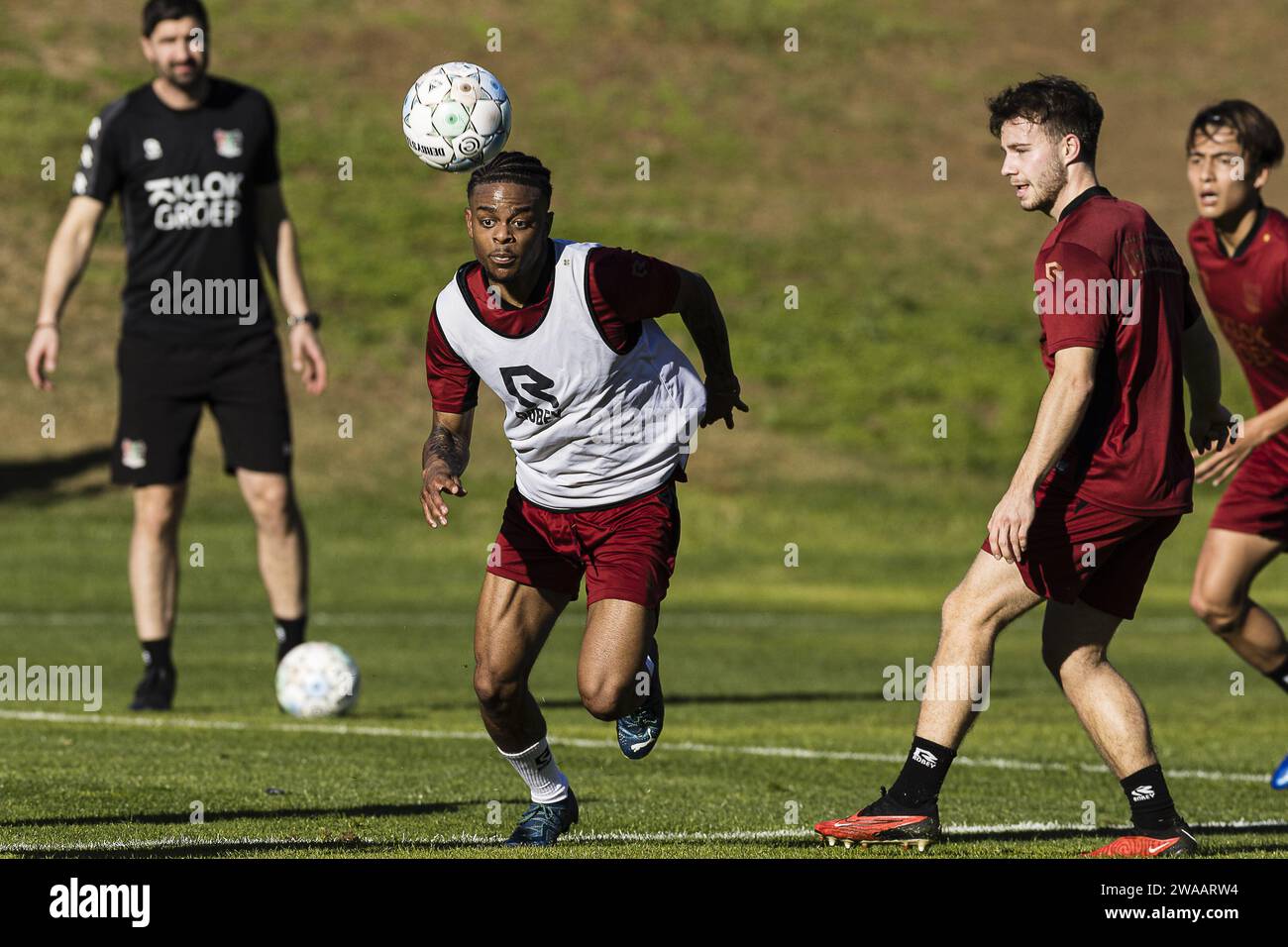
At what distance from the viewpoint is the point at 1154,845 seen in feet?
23.1

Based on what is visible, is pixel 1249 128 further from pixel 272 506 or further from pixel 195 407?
pixel 195 407

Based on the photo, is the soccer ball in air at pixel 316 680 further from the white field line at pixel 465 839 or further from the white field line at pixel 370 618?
the white field line at pixel 370 618

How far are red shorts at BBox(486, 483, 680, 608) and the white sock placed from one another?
57 cm

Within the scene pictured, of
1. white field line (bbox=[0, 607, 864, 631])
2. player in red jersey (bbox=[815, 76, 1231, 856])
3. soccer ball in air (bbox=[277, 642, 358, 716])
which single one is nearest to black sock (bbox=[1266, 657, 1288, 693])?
player in red jersey (bbox=[815, 76, 1231, 856])

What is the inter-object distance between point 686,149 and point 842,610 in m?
28.8

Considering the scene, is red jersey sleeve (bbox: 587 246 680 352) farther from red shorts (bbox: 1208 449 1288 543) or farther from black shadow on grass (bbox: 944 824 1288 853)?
red shorts (bbox: 1208 449 1288 543)

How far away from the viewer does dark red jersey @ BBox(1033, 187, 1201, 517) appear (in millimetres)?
6867

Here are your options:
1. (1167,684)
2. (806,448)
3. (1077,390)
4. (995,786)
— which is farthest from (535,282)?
(806,448)

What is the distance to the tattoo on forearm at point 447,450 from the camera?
7.20m

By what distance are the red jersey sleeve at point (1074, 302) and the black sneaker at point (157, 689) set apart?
6410mm

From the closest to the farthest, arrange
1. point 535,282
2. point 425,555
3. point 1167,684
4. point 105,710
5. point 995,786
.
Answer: point 535,282
point 995,786
point 105,710
point 1167,684
point 425,555

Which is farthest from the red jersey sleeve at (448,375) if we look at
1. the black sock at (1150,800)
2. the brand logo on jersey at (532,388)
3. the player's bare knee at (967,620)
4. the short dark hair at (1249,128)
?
the short dark hair at (1249,128)

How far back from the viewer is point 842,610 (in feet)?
73.4

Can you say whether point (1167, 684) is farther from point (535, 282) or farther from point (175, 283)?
Answer: point (535, 282)
